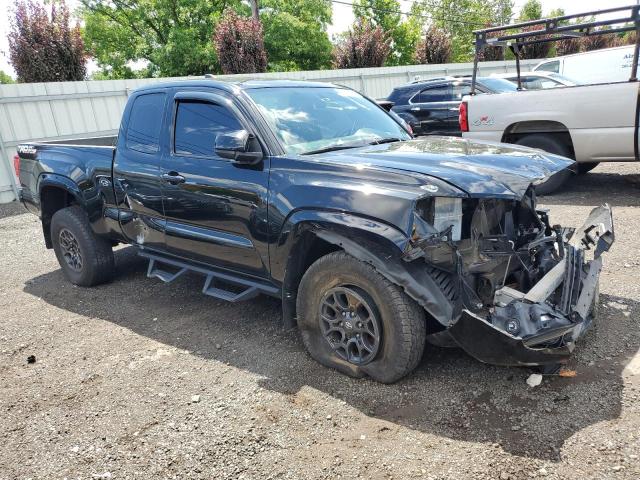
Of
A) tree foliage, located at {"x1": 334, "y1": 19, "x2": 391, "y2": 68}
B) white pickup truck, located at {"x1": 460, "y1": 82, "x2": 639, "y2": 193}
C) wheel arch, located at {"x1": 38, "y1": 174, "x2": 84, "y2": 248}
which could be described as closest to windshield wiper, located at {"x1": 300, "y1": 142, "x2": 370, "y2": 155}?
wheel arch, located at {"x1": 38, "y1": 174, "x2": 84, "y2": 248}

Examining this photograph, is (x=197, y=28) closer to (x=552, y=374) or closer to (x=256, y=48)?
(x=256, y=48)

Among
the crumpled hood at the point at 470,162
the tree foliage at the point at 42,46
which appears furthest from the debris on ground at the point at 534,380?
the tree foliage at the point at 42,46

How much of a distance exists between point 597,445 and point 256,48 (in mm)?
17971

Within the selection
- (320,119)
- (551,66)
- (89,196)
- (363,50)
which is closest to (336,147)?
(320,119)

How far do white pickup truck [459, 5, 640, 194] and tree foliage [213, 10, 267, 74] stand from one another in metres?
12.0

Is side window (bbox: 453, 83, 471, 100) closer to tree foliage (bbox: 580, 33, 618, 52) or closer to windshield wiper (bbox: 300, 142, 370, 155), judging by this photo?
windshield wiper (bbox: 300, 142, 370, 155)

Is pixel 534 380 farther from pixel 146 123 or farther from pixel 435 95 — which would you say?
pixel 435 95

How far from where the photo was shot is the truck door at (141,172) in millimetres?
4383

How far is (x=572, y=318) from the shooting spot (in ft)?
9.28

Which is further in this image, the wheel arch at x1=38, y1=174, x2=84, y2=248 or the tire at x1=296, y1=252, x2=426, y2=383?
the wheel arch at x1=38, y1=174, x2=84, y2=248

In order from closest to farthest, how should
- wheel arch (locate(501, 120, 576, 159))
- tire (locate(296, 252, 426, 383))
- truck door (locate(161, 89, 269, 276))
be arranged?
tire (locate(296, 252, 426, 383))
truck door (locate(161, 89, 269, 276))
wheel arch (locate(501, 120, 576, 159))

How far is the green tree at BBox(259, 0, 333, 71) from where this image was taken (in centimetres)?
3234

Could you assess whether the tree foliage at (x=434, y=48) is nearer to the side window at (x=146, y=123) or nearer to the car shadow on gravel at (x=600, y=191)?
the car shadow on gravel at (x=600, y=191)

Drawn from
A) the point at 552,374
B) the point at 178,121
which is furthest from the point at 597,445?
the point at 178,121
